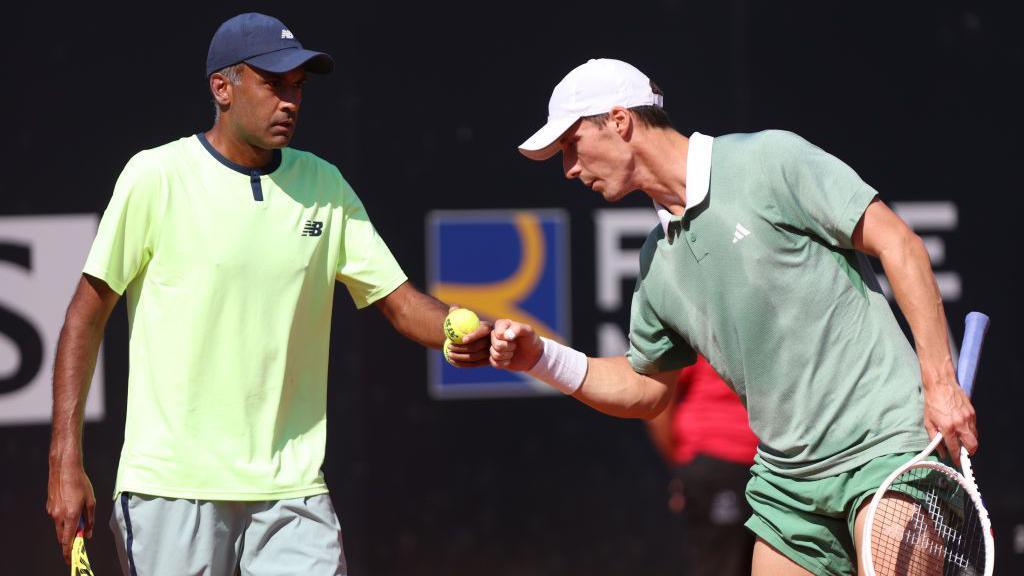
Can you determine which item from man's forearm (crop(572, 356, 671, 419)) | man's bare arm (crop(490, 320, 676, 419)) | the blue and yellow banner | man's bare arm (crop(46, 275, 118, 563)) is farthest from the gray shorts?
the blue and yellow banner

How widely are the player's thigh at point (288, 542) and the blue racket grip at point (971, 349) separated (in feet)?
4.92

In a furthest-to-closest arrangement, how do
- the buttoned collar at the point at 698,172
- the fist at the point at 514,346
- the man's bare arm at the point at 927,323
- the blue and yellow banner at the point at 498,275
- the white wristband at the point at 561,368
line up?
the blue and yellow banner at the point at 498,275, the white wristband at the point at 561,368, the fist at the point at 514,346, the buttoned collar at the point at 698,172, the man's bare arm at the point at 927,323

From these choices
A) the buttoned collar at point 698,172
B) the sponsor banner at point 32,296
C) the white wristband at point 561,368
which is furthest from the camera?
the sponsor banner at point 32,296

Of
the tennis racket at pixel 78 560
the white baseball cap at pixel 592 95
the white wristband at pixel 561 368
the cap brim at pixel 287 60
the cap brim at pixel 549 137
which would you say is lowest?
the tennis racket at pixel 78 560

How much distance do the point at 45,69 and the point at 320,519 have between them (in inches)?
98.5

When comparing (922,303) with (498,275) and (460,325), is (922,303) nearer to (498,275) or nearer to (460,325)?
(460,325)

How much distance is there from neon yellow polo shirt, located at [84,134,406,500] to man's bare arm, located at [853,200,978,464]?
1359 millimetres

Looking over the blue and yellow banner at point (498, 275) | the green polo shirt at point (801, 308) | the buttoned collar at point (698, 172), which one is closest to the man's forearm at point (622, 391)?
the green polo shirt at point (801, 308)

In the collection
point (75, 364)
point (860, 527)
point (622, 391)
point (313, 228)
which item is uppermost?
point (313, 228)

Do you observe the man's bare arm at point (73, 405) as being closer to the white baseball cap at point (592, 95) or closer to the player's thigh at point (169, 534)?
the player's thigh at point (169, 534)

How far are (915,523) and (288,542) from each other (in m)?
1.43

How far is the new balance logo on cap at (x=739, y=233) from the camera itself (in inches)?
125

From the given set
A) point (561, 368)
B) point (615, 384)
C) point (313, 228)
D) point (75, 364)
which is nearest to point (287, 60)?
point (313, 228)

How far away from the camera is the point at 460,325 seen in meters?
3.51
